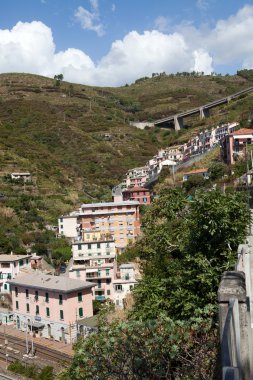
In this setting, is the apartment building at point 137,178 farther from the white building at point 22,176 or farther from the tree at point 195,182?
the tree at point 195,182

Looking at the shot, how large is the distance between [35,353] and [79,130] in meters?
87.4

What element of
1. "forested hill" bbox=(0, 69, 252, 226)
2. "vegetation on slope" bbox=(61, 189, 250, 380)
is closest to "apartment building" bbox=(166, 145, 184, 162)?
"forested hill" bbox=(0, 69, 252, 226)

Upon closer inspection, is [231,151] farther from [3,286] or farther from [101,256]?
[3,286]

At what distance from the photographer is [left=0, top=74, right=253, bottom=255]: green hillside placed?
225ft

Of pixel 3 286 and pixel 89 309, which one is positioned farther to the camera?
pixel 3 286

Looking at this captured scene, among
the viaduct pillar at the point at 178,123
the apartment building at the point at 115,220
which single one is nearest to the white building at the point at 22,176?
the apartment building at the point at 115,220

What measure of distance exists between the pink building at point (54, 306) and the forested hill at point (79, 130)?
Answer: 2771 cm

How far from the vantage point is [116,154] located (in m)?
104

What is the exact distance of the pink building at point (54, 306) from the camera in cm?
3441

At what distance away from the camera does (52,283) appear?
36062 millimetres

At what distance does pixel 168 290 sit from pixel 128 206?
40187 millimetres

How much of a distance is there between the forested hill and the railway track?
107ft

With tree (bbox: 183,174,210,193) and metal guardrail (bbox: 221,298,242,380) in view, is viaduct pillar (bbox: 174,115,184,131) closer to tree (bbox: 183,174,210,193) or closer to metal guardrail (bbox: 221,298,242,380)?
tree (bbox: 183,174,210,193)

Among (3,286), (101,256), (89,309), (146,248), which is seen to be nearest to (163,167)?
(101,256)
